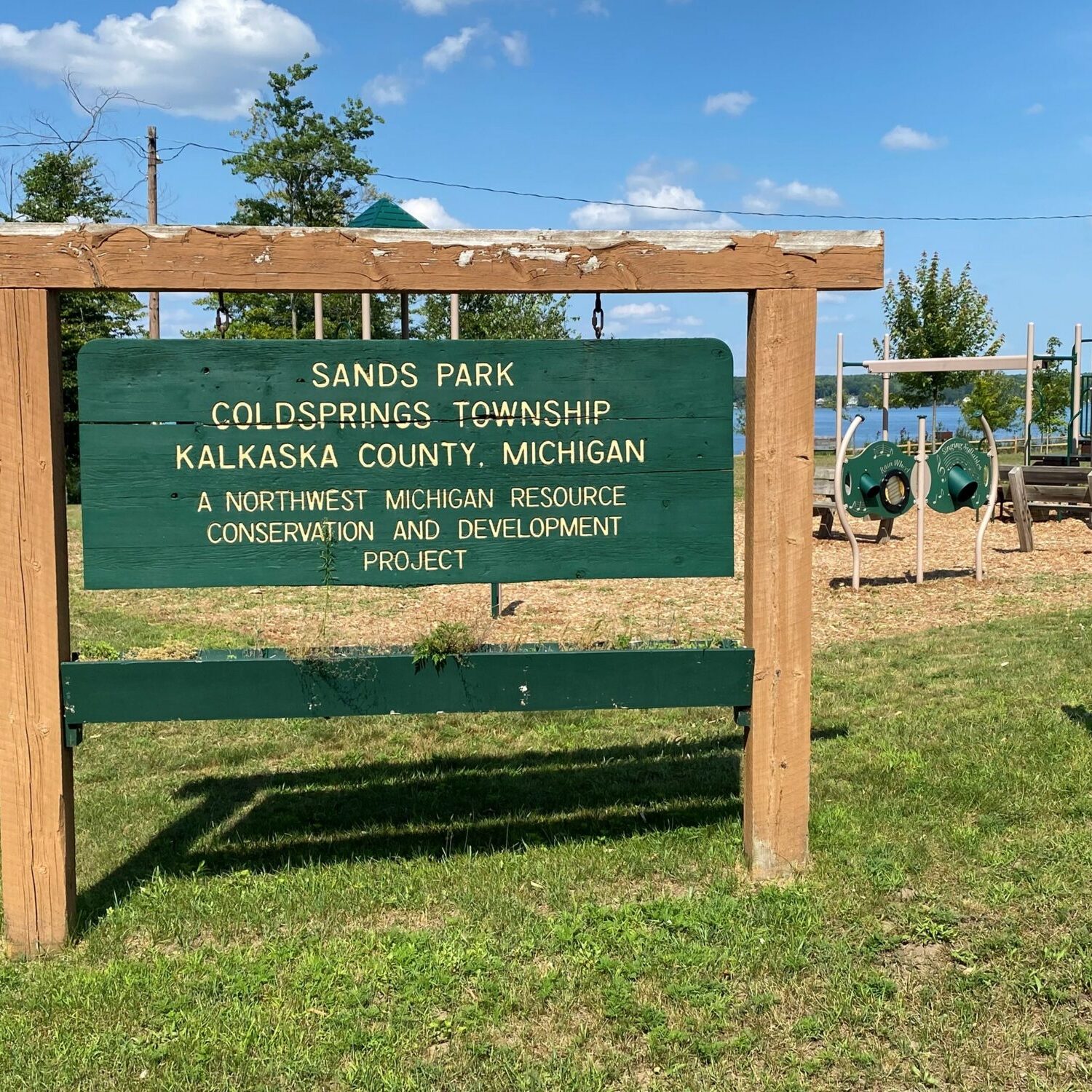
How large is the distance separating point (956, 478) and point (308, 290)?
9010 millimetres

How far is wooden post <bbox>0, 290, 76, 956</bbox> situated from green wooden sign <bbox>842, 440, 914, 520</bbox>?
28.7 feet

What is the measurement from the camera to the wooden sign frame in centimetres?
333

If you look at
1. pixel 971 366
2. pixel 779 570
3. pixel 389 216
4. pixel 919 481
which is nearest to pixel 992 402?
pixel 971 366

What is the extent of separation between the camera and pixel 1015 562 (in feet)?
40.6

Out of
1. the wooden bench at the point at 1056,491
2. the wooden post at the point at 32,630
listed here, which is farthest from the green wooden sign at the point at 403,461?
the wooden bench at the point at 1056,491

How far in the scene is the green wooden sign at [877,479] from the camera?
35.2ft

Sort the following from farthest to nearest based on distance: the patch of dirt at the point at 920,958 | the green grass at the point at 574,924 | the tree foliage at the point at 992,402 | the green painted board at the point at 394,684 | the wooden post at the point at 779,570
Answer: the tree foliage at the point at 992,402
the wooden post at the point at 779,570
the green painted board at the point at 394,684
the patch of dirt at the point at 920,958
the green grass at the point at 574,924

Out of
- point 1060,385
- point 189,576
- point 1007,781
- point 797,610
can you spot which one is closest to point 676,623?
point 1007,781

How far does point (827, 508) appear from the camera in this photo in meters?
13.6

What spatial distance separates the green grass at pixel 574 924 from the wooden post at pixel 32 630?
0.23 meters

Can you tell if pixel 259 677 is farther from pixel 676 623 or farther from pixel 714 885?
pixel 676 623

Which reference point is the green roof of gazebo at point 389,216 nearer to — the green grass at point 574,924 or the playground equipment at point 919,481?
the playground equipment at point 919,481

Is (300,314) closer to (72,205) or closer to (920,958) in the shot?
(72,205)

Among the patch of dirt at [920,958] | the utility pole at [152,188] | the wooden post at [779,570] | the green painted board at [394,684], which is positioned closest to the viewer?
the patch of dirt at [920,958]
